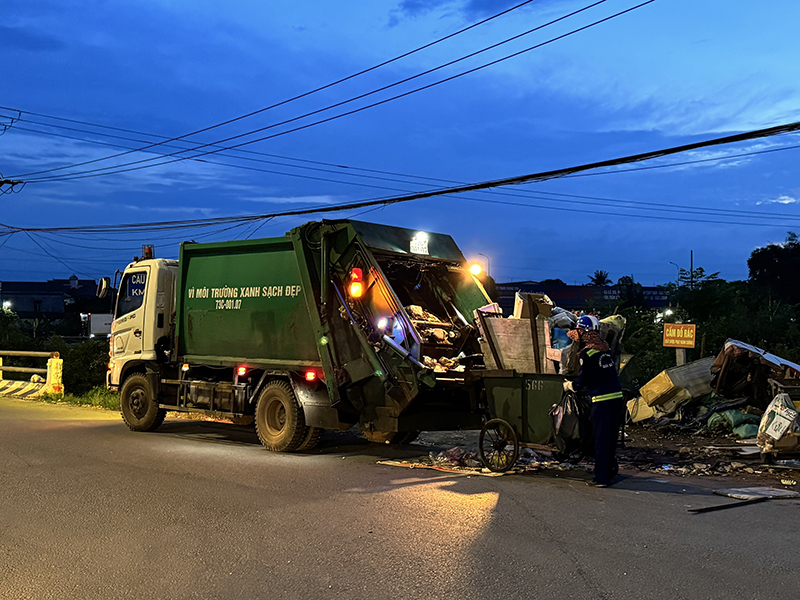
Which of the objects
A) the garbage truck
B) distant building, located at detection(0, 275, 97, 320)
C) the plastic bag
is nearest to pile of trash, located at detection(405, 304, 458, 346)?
the garbage truck

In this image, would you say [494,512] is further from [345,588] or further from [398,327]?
[398,327]

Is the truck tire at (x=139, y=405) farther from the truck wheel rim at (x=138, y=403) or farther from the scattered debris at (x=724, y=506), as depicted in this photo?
the scattered debris at (x=724, y=506)

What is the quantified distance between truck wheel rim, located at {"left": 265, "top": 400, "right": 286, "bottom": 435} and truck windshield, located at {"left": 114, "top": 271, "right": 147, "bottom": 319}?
3.41m

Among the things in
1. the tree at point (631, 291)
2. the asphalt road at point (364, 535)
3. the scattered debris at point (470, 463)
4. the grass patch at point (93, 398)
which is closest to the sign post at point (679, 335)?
the scattered debris at point (470, 463)

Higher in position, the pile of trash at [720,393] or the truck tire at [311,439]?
the pile of trash at [720,393]

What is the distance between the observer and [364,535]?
580 centimetres

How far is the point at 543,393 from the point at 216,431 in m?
6.28

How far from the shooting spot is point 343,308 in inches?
370

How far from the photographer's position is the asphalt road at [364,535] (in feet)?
15.2

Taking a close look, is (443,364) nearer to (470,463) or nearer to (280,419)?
(470,463)

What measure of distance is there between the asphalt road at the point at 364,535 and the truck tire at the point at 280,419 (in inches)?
28.3

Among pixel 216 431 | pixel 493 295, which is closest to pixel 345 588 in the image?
pixel 493 295

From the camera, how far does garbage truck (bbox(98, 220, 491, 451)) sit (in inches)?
359

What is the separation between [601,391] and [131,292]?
802 centimetres
